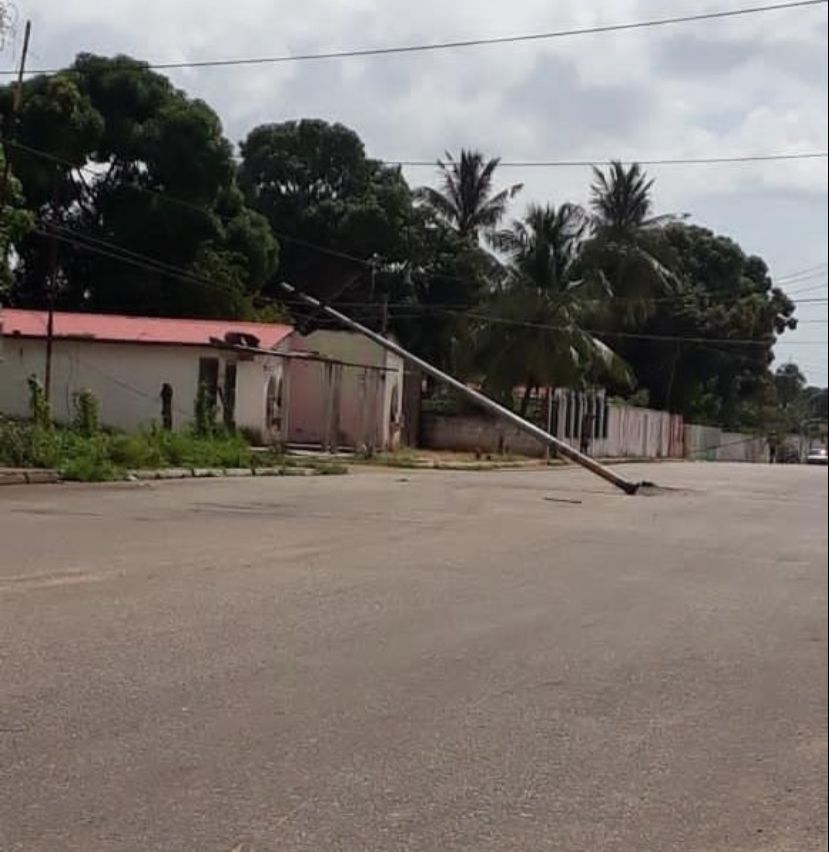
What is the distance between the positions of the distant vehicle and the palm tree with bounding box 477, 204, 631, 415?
25752 mm

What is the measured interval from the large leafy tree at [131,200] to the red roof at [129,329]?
1.95 metres

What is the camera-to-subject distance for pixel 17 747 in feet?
16.2

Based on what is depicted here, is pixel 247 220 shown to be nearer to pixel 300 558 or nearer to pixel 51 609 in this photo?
pixel 300 558

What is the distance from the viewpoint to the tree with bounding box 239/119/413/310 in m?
45.7

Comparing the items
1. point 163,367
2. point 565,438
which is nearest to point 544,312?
point 565,438

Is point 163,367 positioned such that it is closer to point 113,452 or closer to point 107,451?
point 113,452

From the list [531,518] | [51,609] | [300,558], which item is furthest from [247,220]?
[51,609]

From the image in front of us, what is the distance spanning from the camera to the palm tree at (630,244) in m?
42.4

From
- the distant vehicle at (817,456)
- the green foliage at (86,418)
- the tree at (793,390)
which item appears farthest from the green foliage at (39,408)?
the distant vehicle at (817,456)

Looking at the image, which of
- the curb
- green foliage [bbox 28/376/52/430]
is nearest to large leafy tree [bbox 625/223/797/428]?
green foliage [bbox 28/376/52/430]

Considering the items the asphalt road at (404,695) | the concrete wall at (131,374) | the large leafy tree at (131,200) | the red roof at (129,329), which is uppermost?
the large leafy tree at (131,200)

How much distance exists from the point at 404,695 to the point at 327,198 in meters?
42.1

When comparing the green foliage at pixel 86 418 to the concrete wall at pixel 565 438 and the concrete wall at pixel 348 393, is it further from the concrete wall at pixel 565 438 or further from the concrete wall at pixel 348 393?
the concrete wall at pixel 565 438

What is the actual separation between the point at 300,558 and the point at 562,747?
219 inches
